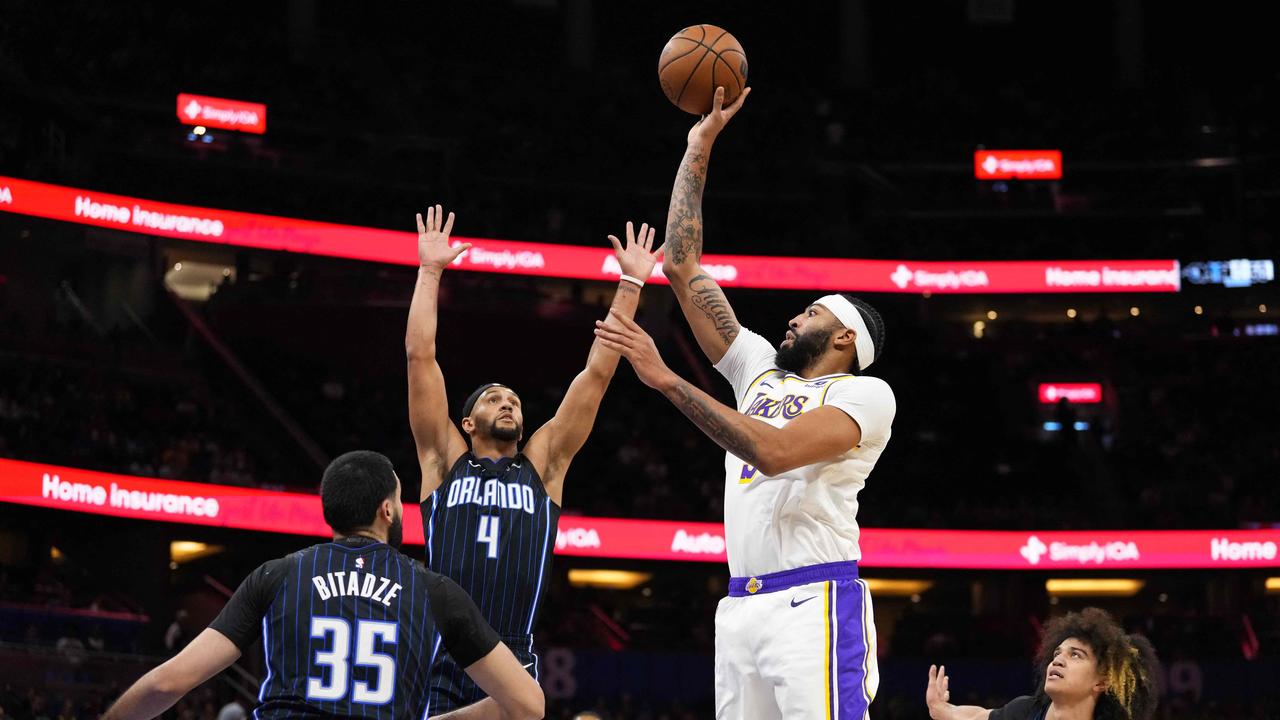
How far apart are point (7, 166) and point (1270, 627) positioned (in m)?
20.5

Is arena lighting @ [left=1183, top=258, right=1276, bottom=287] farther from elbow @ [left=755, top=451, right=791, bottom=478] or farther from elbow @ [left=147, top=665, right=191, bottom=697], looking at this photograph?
elbow @ [left=147, top=665, right=191, bottom=697]

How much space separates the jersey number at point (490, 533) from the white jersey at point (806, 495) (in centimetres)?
112

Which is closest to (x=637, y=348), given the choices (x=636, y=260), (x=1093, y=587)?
(x=636, y=260)

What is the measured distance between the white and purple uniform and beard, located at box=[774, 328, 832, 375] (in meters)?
0.12

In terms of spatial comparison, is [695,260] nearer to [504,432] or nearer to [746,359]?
[746,359]

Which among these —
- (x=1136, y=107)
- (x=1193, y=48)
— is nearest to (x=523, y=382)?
(x=1136, y=107)

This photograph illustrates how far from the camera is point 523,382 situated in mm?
29266

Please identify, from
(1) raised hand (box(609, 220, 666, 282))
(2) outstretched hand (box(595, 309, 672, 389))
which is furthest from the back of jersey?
(1) raised hand (box(609, 220, 666, 282))

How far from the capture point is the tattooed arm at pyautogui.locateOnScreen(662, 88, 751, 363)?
6.13 meters

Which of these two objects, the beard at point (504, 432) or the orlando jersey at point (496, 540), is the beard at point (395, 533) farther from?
the beard at point (504, 432)

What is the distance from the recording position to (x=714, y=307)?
20.2 feet

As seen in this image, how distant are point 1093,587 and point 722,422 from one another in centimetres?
2383

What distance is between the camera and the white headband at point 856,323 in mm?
5707

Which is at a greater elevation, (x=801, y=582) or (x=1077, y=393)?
(x=1077, y=393)
